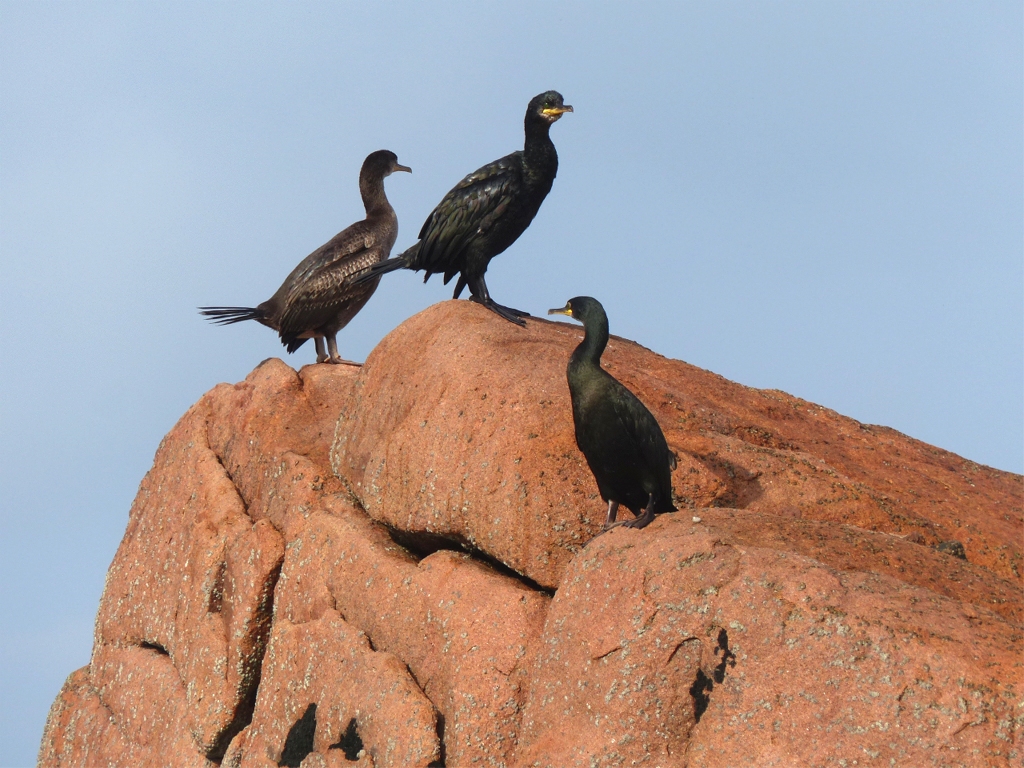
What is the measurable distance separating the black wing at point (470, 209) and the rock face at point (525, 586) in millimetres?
852

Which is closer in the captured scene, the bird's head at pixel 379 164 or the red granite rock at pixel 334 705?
the red granite rock at pixel 334 705

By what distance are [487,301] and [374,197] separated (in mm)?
4737

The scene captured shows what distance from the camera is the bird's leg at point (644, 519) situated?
700cm

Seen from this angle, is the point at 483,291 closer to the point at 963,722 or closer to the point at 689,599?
the point at 689,599

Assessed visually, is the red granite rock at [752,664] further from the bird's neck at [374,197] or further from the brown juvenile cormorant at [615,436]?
the bird's neck at [374,197]

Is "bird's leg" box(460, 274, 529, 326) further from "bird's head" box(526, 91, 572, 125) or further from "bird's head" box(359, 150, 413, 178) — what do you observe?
"bird's head" box(359, 150, 413, 178)

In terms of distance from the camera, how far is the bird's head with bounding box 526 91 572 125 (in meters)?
10.7

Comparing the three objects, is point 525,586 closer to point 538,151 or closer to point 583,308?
point 583,308

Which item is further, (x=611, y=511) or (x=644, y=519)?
(x=611, y=511)

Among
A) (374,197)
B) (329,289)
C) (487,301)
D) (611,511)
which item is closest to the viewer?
(611,511)

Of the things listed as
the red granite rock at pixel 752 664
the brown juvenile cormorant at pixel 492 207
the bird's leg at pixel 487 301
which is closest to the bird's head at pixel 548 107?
the brown juvenile cormorant at pixel 492 207

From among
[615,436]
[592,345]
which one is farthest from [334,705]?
[592,345]

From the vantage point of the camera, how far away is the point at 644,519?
7012mm

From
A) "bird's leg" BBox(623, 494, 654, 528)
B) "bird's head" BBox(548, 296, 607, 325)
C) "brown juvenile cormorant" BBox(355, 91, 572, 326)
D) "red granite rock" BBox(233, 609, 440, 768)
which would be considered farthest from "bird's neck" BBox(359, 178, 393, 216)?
"bird's leg" BBox(623, 494, 654, 528)
